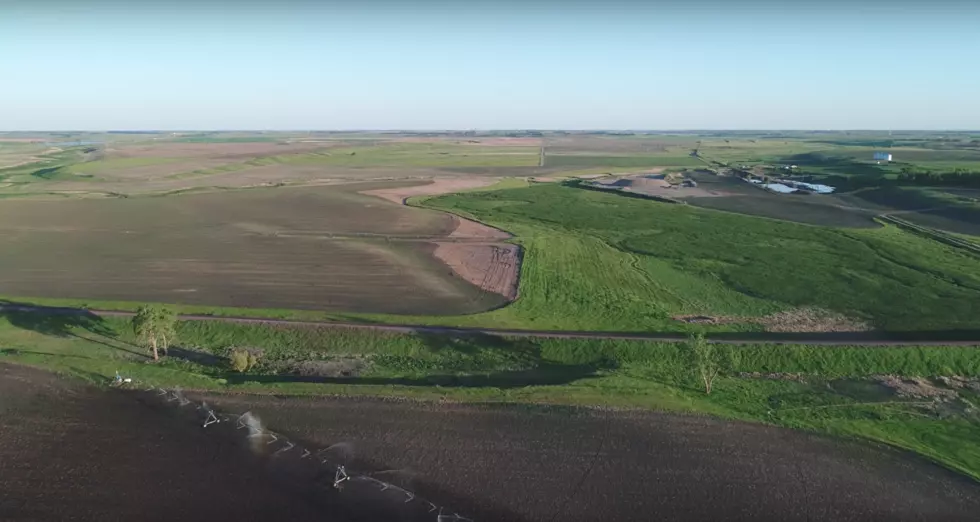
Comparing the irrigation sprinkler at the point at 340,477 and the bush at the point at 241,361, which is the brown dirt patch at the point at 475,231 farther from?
the irrigation sprinkler at the point at 340,477

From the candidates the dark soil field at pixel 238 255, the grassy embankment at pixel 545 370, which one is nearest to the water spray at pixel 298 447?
the grassy embankment at pixel 545 370

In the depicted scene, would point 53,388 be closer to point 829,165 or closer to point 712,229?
point 712,229

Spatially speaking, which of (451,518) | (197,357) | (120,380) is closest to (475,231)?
(197,357)

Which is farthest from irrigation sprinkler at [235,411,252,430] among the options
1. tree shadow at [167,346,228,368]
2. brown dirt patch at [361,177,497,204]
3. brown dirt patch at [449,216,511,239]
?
brown dirt patch at [361,177,497,204]

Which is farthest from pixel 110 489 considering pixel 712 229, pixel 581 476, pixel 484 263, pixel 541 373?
pixel 712 229

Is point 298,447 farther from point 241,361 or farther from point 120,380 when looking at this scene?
point 120,380
